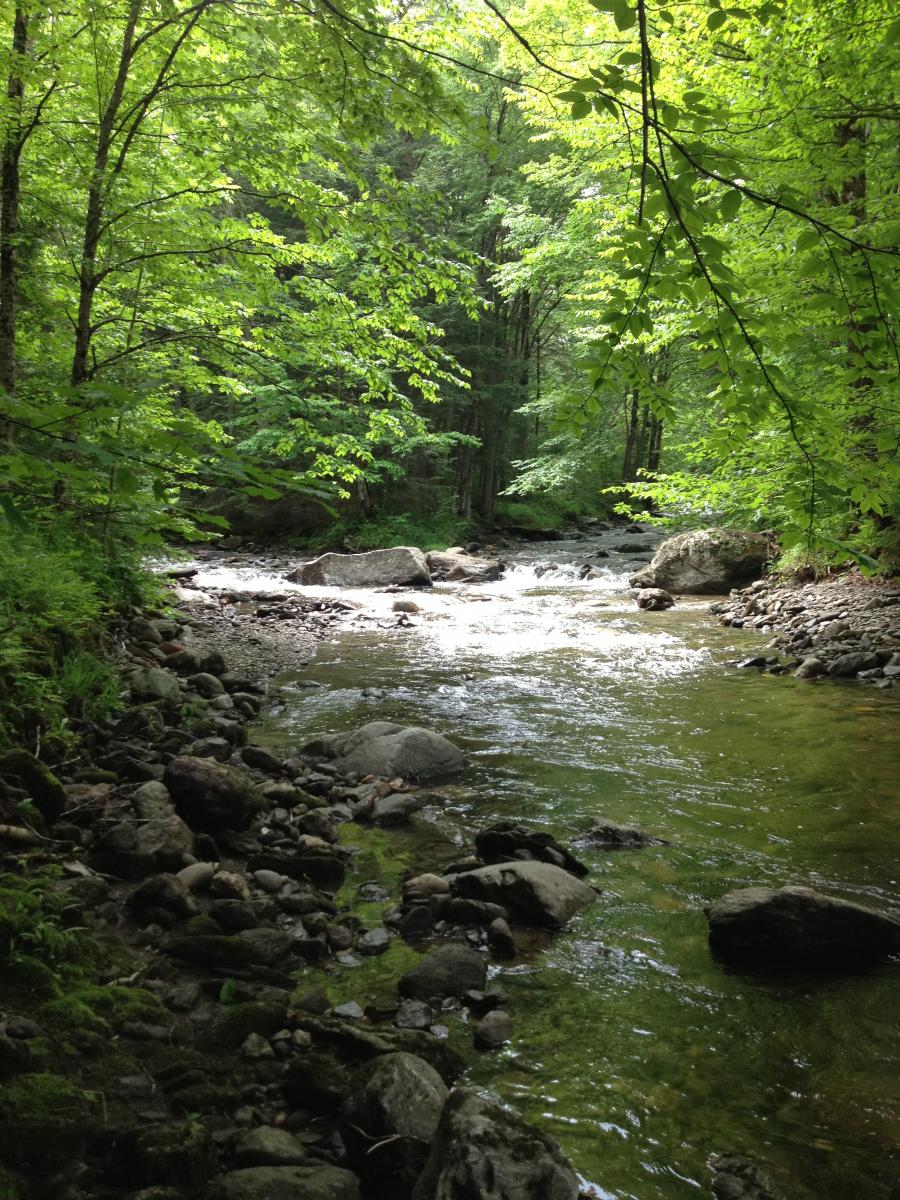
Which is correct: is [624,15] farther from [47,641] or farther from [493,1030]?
[47,641]

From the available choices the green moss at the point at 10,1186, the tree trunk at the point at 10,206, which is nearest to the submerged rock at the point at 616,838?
the green moss at the point at 10,1186

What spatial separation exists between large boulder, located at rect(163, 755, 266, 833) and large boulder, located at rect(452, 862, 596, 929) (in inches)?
62.4

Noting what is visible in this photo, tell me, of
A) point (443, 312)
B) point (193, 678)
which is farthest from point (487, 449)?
point (193, 678)

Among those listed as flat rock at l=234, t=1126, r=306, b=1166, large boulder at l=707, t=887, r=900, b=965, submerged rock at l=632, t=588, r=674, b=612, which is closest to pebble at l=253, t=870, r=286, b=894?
flat rock at l=234, t=1126, r=306, b=1166

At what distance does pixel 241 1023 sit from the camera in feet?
9.45

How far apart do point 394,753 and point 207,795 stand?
6.79 feet

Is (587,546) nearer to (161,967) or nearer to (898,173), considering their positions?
(898,173)

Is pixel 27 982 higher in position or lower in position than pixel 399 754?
higher

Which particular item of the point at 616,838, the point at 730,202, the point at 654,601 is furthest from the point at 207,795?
the point at 654,601

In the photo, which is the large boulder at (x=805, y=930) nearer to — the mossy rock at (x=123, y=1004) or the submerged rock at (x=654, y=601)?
the mossy rock at (x=123, y=1004)

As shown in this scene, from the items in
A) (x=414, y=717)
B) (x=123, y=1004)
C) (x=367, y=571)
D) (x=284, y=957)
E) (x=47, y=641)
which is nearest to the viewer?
(x=123, y=1004)

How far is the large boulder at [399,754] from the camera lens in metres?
6.35

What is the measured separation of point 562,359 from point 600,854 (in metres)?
44.3

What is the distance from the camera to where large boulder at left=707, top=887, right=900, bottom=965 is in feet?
12.0
